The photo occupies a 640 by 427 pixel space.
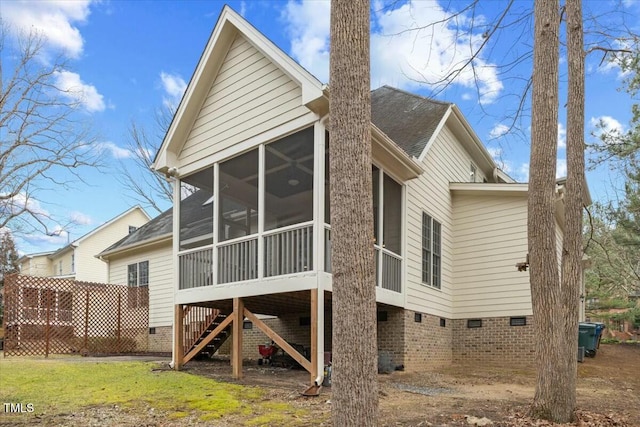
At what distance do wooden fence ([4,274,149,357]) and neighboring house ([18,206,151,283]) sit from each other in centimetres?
1132

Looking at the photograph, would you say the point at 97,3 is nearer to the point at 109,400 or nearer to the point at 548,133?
the point at 109,400

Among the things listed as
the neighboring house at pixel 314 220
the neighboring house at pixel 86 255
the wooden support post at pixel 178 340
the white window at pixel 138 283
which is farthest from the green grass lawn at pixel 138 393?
the neighboring house at pixel 86 255

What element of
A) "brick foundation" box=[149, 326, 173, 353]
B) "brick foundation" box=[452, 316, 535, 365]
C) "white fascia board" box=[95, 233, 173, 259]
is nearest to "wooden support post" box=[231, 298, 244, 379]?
"brick foundation" box=[452, 316, 535, 365]

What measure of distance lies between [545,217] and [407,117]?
29.0 feet

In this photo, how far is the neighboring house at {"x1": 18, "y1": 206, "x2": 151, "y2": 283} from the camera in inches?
1165

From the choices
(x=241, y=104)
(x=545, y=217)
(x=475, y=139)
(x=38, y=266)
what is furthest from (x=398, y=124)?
(x=38, y=266)

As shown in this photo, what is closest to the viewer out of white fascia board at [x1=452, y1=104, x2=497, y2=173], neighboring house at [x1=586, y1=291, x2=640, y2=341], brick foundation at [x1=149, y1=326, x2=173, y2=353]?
white fascia board at [x1=452, y1=104, x2=497, y2=173]

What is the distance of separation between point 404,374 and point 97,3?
19130 millimetres

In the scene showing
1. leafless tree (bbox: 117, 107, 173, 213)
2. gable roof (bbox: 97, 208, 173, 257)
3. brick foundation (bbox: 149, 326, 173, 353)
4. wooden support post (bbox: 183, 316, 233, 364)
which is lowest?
brick foundation (bbox: 149, 326, 173, 353)

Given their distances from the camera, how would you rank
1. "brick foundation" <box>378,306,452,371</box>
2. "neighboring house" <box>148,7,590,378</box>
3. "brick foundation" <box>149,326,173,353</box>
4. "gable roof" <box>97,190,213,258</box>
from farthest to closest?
1. "brick foundation" <box>149,326,173,353</box>
2. "gable roof" <box>97,190,213,258</box>
3. "brick foundation" <box>378,306,452,371</box>
4. "neighboring house" <box>148,7,590,378</box>

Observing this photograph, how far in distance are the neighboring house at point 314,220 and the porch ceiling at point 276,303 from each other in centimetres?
6

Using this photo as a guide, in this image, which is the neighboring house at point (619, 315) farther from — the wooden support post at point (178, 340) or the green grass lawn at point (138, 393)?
the green grass lawn at point (138, 393)

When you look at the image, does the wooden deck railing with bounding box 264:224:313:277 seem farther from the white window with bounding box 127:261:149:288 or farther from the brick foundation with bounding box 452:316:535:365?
the white window with bounding box 127:261:149:288

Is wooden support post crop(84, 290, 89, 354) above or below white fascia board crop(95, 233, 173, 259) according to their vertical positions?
below
